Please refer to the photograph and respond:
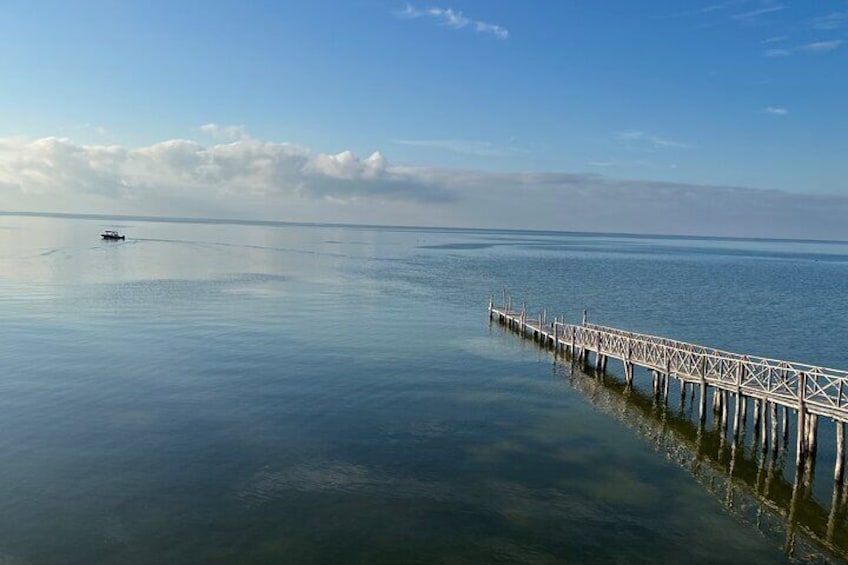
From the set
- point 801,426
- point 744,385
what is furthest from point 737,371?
point 801,426

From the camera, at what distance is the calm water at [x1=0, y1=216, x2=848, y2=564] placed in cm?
2130

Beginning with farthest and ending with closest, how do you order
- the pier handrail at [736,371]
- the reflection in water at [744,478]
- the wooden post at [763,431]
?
the wooden post at [763,431], the pier handrail at [736,371], the reflection in water at [744,478]

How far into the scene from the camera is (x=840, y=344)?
5606cm

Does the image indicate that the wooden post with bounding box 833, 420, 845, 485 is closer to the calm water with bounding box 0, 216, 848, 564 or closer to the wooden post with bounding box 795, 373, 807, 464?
the calm water with bounding box 0, 216, 848, 564

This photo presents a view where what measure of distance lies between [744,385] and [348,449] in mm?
21266

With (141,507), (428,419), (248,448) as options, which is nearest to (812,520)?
(428,419)

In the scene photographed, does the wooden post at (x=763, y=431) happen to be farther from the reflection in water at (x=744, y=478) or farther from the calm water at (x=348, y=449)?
the calm water at (x=348, y=449)

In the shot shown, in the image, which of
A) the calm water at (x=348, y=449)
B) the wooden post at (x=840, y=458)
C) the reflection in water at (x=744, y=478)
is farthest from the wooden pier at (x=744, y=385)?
the calm water at (x=348, y=449)

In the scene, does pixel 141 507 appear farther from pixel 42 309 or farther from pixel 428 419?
pixel 42 309

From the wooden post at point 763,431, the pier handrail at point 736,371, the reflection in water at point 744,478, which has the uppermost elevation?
the pier handrail at point 736,371

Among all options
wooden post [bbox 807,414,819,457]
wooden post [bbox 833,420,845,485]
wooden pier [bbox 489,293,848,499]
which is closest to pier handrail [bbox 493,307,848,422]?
wooden pier [bbox 489,293,848,499]

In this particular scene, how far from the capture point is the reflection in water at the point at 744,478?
22953 millimetres

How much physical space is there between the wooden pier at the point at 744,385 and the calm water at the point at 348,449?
66.7 inches

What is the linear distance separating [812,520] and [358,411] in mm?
21520
